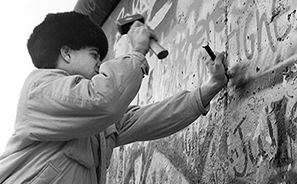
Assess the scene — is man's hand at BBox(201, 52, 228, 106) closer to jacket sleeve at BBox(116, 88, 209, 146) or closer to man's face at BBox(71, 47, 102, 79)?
jacket sleeve at BBox(116, 88, 209, 146)

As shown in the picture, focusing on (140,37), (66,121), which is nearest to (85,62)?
(140,37)

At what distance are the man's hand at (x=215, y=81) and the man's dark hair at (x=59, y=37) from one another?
1.52 ft

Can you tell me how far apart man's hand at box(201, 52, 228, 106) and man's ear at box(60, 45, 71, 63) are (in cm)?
58

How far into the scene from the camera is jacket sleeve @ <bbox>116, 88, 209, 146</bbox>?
2.28m

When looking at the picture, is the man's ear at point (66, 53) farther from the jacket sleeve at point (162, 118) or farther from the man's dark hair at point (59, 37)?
the jacket sleeve at point (162, 118)

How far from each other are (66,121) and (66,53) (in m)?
0.39

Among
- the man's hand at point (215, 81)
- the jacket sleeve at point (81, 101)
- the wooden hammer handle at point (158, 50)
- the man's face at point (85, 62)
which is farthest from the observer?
the man's hand at point (215, 81)

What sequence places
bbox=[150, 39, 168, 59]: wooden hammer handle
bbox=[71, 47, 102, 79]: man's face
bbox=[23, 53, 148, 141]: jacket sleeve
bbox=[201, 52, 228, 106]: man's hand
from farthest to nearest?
bbox=[201, 52, 228, 106]: man's hand
bbox=[71, 47, 102, 79]: man's face
bbox=[150, 39, 168, 59]: wooden hammer handle
bbox=[23, 53, 148, 141]: jacket sleeve

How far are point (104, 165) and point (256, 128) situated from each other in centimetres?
62

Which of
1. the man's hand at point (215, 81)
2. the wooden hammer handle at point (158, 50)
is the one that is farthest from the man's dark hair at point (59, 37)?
the man's hand at point (215, 81)

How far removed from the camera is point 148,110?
235 cm

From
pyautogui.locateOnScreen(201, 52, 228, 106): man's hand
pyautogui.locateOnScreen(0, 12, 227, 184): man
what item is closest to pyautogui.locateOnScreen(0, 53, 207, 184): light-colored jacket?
pyautogui.locateOnScreen(0, 12, 227, 184): man

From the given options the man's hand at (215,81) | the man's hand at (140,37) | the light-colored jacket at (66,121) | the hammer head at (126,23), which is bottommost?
the light-colored jacket at (66,121)

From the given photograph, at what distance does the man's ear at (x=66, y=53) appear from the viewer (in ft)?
7.09
